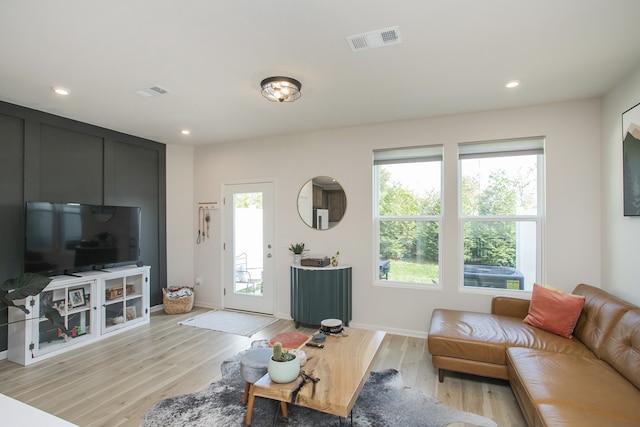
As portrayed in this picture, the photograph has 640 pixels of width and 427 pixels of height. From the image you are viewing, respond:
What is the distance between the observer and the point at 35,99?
318cm

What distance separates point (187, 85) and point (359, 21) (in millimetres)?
1720

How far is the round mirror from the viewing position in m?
4.28

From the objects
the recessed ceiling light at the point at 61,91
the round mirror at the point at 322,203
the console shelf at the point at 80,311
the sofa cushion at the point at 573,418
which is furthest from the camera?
the round mirror at the point at 322,203

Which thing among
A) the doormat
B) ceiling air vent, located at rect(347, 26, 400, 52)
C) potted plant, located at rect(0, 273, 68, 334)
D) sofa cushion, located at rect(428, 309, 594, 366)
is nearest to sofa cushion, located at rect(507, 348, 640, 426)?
sofa cushion, located at rect(428, 309, 594, 366)

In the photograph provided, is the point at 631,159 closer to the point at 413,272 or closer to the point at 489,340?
the point at 489,340

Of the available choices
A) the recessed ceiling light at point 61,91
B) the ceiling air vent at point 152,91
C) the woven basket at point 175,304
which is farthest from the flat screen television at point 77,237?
the ceiling air vent at point 152,91

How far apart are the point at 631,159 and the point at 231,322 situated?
181 inches

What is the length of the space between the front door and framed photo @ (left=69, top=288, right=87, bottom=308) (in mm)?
1872

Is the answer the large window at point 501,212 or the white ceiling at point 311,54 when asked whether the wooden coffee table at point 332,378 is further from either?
the white ceiling at point 311,54

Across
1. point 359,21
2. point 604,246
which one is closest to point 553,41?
point 359,21

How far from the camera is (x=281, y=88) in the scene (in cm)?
274

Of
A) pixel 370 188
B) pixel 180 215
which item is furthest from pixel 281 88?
pixel 180 215

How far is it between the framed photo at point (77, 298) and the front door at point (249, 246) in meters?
1.87

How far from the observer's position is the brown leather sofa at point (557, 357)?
68.6 inches
